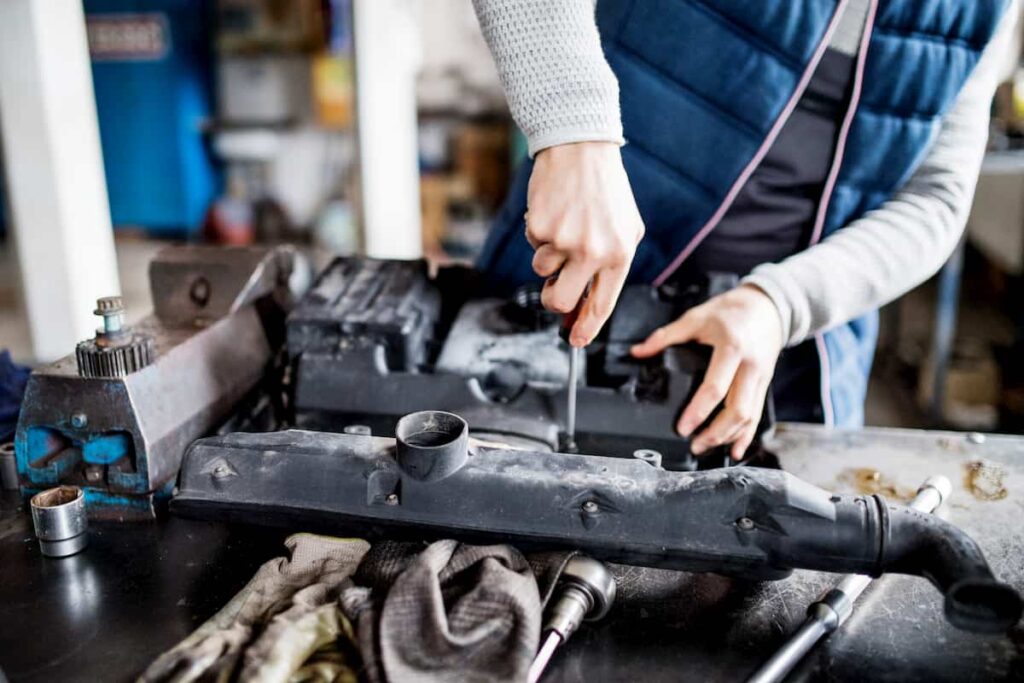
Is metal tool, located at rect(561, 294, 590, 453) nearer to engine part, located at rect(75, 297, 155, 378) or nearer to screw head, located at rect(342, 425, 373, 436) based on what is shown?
screw head, located at rect(342, 425, 373, 436)

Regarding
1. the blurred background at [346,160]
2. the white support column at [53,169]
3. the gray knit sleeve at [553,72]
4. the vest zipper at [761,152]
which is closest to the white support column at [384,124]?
the blurred background at [346,160]

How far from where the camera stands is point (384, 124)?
8.14 feet

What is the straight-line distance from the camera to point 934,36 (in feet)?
3.18

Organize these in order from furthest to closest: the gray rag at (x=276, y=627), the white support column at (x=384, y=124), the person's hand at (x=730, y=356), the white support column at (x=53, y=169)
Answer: the white support column at (x=384, y=124) < the white support column at (x=53, y=169) < the person's hand at (x=730, y=356) < the gray rag at (x=276, y=627)

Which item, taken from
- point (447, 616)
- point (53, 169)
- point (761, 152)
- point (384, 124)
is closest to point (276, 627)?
point (447, 616)

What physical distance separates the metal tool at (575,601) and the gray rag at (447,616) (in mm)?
19

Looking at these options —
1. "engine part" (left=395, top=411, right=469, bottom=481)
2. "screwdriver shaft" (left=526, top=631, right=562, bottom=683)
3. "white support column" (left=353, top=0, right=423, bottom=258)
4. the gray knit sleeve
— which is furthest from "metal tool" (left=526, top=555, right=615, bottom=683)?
"white support column" (left=353, top=0, right=423, bottom=258)

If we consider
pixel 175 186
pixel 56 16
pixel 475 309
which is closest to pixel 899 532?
pixel 475 309

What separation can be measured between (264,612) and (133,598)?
14 cm

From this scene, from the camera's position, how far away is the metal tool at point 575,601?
0.60 metres

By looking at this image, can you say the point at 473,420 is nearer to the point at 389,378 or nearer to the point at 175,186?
the point at 389,378

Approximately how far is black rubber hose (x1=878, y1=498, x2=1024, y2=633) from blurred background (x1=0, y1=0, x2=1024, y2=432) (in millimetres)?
2039

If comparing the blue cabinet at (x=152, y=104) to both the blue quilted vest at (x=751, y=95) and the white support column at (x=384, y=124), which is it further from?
the blue quilted vest at (x=751, y=95)

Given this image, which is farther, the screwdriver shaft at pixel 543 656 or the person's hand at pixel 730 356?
the person's hand at pixel 730 356
